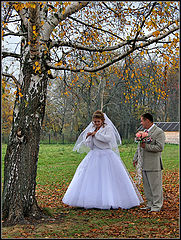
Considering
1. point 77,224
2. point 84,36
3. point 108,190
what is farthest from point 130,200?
point 84,36

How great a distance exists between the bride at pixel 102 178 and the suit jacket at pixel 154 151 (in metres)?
0.70

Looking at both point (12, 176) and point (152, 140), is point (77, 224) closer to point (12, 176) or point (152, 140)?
point (12, 176)

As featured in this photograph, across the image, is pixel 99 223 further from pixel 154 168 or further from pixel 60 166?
pixel 60 166

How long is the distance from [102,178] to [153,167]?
1154 millimetres

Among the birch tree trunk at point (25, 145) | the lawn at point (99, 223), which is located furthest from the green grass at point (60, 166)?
the birch tree trunk at point (25, 145)

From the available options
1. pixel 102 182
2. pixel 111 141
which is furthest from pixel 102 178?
pixel 111 141

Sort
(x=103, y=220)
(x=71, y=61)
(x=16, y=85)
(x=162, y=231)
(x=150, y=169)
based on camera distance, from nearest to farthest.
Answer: (x=162, y=231), (x=16, y=85), (x=103, y=220), (x=150, y=169), (x=71, y=61)

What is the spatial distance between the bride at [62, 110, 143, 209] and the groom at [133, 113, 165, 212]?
46 centimetres

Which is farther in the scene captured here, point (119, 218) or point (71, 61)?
point (71, 61)

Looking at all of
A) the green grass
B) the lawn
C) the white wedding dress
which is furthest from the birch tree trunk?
the green grass

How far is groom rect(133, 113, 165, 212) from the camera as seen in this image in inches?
269

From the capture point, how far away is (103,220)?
6.12 metres

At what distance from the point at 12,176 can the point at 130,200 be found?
107 inches

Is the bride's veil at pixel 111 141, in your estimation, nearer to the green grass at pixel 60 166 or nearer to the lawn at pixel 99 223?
the lawn at pixel 99 223
